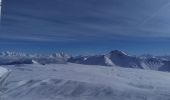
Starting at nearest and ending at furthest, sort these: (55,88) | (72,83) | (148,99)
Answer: (148,99), (55,88), (72,83)

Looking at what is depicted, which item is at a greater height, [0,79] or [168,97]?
[0,79]

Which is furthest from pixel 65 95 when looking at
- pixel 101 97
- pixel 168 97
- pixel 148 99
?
pixel 168 97

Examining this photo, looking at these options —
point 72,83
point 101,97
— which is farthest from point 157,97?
point 72,83

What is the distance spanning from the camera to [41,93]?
18234 millimetres

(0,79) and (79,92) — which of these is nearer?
(0,79)

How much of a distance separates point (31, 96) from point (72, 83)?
5352 mm

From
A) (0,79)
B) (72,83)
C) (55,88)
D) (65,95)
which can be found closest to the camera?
(0,79)

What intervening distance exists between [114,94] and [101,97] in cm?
133

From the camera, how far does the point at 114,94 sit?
713 inches

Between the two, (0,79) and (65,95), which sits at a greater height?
(0,79)

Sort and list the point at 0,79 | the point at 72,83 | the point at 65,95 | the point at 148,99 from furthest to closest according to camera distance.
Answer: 1. the point at 72,83
2. the point at 65,95
3. the point at 148,99
4. the point at 0,79

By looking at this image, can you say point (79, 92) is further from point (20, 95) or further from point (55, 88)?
point (20, 95)

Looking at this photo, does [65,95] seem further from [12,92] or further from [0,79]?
[0,79]

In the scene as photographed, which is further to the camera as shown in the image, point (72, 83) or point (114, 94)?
point (72, 83)
